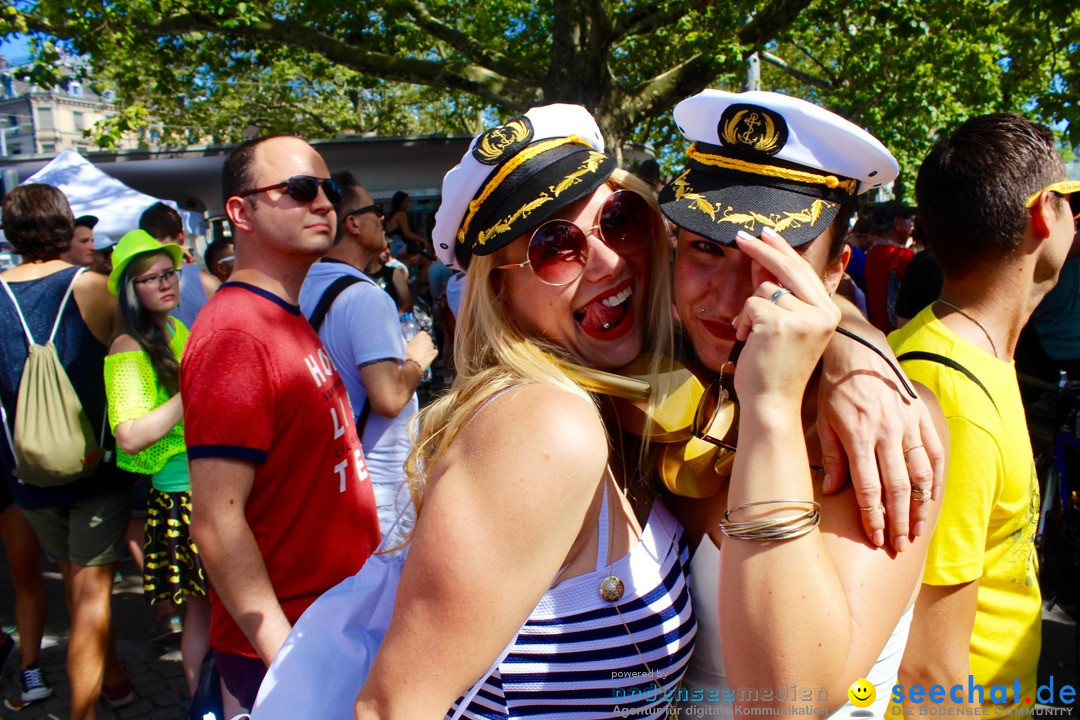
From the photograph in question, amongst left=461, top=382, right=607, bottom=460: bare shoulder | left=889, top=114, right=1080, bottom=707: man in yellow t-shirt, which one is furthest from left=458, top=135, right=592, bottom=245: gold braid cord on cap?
left=889, top=114, right=1080, bottom=707: man in yellow t-shirt

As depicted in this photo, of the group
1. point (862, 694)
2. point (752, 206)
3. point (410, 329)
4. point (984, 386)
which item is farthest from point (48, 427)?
point (984, 386)

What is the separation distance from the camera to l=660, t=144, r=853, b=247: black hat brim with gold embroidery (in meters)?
1.34

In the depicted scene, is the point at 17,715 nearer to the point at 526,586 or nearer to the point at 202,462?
the point at 202,462

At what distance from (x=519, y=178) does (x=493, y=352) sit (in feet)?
1.15

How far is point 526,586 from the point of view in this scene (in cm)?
121

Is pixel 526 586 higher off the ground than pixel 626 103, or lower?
lower

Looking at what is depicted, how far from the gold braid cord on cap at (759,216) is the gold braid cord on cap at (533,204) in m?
0.23

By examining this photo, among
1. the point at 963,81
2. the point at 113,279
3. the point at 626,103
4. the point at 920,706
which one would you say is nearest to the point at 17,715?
the point at 113,279

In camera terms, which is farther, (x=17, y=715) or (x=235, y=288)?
(x=17, y=715)

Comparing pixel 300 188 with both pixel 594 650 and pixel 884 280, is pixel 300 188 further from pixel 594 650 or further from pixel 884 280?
pixel 884 280

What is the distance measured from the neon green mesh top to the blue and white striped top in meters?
2.19

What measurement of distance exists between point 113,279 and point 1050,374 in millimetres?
4893

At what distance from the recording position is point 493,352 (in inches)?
60.9

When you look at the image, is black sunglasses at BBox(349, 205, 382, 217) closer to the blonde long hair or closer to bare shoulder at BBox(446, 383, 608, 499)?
the blonde long hair
